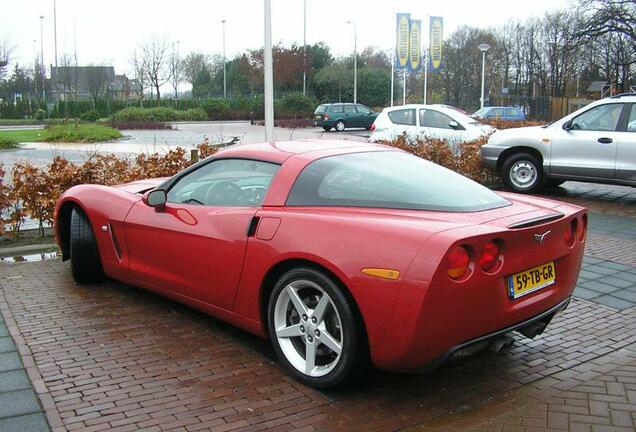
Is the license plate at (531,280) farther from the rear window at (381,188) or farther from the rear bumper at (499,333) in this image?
the rear window at (381,188)

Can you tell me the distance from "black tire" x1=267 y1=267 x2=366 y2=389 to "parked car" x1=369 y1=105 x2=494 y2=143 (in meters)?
10.4

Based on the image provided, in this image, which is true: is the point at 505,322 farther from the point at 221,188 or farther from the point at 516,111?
the point at 516,111

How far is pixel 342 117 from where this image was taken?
117 feet

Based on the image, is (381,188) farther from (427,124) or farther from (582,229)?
(427,124)

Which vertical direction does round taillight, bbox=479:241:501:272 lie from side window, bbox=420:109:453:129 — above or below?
below

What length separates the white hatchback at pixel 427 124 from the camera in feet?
45.4

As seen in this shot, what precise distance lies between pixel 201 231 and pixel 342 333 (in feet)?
4.63

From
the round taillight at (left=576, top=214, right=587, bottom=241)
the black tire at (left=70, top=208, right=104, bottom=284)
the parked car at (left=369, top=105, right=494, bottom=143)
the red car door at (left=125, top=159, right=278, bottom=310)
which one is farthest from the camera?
the parked car at (left=369, top=105, right=494, bottom=143)

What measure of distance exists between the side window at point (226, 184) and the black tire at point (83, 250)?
3.70 ft

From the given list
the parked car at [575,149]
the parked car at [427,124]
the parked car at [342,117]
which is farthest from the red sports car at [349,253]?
the parked car at [342,117]

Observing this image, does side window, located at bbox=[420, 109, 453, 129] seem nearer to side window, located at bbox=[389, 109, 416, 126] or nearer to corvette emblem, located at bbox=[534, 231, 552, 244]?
side window, located at bbox=[389, 109, 416, 126]

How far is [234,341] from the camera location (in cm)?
447

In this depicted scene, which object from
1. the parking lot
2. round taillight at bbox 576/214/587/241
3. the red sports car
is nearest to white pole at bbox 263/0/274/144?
the parking lot

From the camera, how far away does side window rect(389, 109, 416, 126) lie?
47.5 ft
